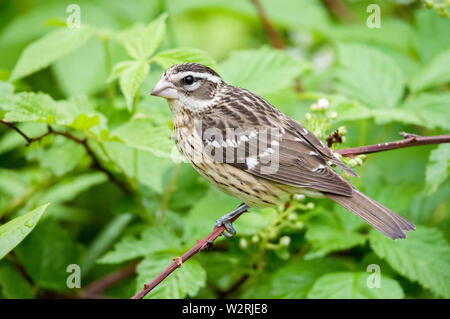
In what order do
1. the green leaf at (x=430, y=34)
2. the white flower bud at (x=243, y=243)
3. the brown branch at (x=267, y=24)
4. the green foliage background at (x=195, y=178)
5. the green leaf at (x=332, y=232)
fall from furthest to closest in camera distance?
the brown branch at (x=267, y=24) → the green leaf at (x=430, y=34) → the white flower bud at (x=243, y=243) → the green leaf at (x=332, y=232) → the green foliage background at (x=195, y=178)

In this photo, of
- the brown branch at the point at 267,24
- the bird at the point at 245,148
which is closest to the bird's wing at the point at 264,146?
the bird at the point at 245,148

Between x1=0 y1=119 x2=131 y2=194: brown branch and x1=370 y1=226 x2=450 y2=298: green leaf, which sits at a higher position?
x1=0 y1=119 x2=131 y2=194: brown branch

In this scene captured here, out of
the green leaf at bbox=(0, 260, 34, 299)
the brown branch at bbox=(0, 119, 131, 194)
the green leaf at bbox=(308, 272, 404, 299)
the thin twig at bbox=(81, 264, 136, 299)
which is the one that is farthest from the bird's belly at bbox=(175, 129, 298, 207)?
the green leaf at bbox=(0, 260, 34, 299)

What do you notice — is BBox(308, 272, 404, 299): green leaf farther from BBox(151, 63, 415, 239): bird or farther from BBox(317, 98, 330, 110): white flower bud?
BBox(317, 98, 330, 110): white flower bud

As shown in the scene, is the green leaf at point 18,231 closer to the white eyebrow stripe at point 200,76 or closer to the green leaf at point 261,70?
the white eyebrow stripe at point 200,76

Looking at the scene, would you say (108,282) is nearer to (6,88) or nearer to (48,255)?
(48,255)

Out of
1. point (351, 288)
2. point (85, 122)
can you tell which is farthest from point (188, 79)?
point (351, 288)

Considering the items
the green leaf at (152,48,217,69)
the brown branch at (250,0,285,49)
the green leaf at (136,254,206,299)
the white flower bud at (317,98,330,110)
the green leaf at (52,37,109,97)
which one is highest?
the brown branch at (250,0,285,49)
